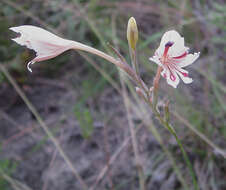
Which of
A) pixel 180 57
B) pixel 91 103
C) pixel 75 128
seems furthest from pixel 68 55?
pixel 180 57

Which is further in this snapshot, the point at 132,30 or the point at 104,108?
the point at 104,108

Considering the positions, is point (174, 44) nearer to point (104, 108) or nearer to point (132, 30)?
point (132, 30)

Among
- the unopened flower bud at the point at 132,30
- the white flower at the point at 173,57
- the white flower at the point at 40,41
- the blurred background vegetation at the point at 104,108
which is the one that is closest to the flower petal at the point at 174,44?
the white flower at the point at 173,57

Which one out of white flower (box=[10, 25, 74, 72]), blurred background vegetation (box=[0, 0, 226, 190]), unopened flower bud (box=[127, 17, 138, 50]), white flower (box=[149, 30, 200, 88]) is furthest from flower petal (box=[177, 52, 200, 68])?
blurred background vegetation (box=[0, 0, 226, 190])

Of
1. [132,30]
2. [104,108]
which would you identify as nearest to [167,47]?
[132,30]

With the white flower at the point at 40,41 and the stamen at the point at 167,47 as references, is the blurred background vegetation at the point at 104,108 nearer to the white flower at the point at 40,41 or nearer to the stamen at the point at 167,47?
the stamen at the point at 167,47

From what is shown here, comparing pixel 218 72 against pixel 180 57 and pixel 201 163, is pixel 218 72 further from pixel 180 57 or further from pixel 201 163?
pixel 180 57
